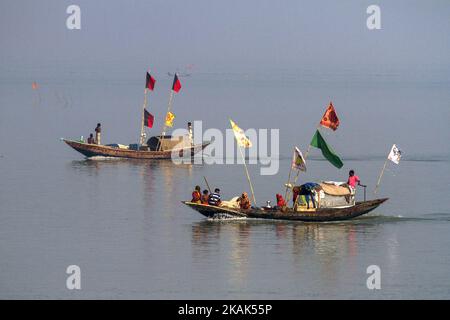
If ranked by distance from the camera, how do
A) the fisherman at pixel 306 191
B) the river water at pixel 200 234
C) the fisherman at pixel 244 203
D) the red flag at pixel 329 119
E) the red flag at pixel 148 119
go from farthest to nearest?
the red flag at pixel 148 119 < the red flag at pixel 329 119 < the fisherman at pixel 244 203 < the fisherman at pixel 306 191 < the river water at pixel 200 234

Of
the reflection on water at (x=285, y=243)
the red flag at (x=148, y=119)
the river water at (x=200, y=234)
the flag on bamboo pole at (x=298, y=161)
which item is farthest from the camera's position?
the red flag at (x=148, y=119)

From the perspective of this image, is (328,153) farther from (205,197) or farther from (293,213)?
(205,197)

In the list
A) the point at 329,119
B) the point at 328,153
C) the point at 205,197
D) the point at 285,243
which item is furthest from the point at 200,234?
the point at 329,119

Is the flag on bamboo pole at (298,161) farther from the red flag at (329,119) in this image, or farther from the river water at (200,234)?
the river water at (200,234)

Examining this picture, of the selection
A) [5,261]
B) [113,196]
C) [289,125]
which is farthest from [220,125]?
[5,261]

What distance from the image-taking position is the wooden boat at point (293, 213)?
58.1 m

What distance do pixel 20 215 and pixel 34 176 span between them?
15.6 meters

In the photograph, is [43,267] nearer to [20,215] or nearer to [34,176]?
[20,215]

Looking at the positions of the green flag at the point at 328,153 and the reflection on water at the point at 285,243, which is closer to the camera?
the reflection on water at the point at 285,243

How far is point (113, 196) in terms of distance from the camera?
226 ft

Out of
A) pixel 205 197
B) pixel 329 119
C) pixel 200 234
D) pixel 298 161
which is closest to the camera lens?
pixel 200 234

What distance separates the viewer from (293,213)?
190 ft

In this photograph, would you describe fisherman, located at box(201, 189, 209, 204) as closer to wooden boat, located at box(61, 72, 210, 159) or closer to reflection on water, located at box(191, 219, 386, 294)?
reflection on water, located at box(191, 219, 386, 294)

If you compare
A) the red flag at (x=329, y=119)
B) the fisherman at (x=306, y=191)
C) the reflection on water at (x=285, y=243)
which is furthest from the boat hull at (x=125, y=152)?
the fisherman at (x=306, y=191)
